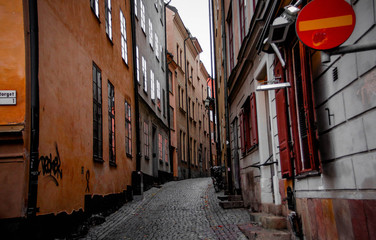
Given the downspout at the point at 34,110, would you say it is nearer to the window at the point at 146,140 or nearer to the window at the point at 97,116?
the window at the point at 97,116

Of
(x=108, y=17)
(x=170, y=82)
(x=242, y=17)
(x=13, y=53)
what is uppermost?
(x=170, y=82)

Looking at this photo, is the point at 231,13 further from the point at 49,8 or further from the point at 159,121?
the point at 159,121

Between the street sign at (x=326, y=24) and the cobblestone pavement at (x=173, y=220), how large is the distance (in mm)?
4951

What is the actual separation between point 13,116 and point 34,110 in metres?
0.33

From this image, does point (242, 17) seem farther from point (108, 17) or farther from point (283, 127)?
point (283, 127)

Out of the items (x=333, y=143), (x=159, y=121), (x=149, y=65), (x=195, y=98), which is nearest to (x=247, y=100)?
(x=333, y=143)

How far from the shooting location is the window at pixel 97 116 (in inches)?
408

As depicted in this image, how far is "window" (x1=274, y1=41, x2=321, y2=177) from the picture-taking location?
5270 millimetres

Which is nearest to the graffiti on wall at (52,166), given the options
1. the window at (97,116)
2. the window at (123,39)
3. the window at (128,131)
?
the window at (97,116)

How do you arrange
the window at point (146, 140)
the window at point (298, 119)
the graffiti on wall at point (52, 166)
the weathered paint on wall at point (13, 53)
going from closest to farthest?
the window at point (298, 119), the weathered paint on wall at point (13, 53), the graffiti on wall at point (52, 166), the window at point (146, 140)

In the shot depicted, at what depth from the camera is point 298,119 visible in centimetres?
599

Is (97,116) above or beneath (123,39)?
beneath

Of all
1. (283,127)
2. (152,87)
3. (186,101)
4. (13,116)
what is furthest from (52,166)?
(186,101)

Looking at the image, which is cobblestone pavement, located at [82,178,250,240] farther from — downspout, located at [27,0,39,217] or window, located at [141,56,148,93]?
window, located at [141,56,148,93]
